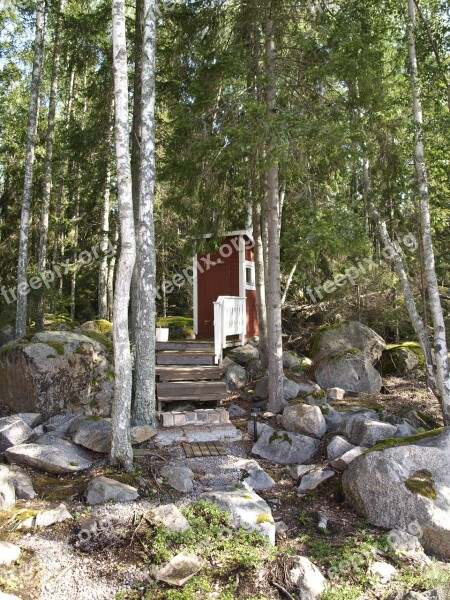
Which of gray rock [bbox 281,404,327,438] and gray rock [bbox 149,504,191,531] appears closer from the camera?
gray rock [bbox 149,504,191,531]

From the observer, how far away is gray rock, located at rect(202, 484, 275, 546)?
14.4 ft

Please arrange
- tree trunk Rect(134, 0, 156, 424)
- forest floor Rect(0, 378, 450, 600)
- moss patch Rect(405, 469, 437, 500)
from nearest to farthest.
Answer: forest floor Rect(0, 378, 450, 600) < moss patch Rect(405, 469, 437, 500) < tree trunk Rect(134, 0, 156, 424)

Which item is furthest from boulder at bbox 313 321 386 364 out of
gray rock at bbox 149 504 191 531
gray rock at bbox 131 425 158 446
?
gray rock at bbox 149 504 191 531

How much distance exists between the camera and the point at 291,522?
4934mm

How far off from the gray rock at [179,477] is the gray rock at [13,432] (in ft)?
7.38

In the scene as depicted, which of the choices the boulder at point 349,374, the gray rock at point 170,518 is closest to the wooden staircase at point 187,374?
the boulder at point 349,374

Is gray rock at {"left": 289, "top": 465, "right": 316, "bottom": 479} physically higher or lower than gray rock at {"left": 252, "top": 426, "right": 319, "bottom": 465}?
lower

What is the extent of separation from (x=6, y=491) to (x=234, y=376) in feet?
20.2

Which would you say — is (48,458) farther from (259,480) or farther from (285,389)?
(285,389)

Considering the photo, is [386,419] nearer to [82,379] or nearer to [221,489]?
[221,489]

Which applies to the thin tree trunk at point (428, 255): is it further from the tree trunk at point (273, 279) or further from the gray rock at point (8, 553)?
the gray rock at point (8, 553)

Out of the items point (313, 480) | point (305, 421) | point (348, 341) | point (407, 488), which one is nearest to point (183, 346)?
point (305, 421)

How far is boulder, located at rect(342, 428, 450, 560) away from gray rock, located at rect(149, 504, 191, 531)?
200cm

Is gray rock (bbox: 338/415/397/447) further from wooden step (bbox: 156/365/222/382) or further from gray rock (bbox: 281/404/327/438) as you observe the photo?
wooden step (bbox: 156/365/222/382)
